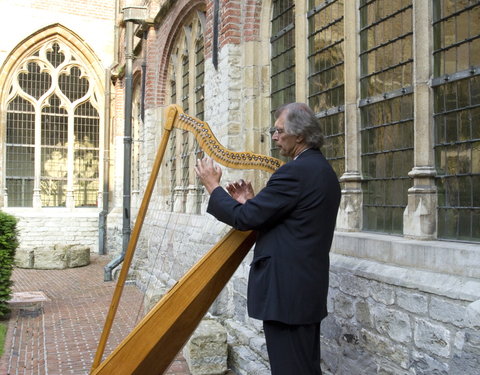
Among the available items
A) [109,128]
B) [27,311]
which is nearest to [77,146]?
[109,128]

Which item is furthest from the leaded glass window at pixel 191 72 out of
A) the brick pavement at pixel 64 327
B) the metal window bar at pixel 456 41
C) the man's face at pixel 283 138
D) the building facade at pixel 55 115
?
the building facade at pixel 55 115

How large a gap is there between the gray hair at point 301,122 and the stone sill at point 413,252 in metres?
1.14

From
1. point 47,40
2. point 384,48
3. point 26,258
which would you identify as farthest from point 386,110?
point 47,40

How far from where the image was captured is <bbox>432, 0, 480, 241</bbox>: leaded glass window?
3.48m

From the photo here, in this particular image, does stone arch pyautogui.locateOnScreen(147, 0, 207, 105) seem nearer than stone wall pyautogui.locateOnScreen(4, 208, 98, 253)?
Yes

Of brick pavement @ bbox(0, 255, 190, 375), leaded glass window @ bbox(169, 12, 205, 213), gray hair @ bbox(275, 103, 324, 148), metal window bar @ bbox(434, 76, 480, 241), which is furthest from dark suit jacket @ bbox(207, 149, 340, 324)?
leaded glass window @ bbox(169, 12, 205, 213)

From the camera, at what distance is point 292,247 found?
2773 mm

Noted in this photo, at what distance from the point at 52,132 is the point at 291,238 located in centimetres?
1552

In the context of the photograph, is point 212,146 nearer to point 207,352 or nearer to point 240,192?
point 240,192

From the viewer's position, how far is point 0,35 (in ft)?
52.4

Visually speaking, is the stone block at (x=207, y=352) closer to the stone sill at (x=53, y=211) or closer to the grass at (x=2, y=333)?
the grass at (x=2, y=333)

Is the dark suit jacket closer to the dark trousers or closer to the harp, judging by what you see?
the dark trousers

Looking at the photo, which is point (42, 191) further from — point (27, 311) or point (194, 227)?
point (194, 227)

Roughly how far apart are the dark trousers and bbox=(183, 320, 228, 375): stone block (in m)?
2.60
